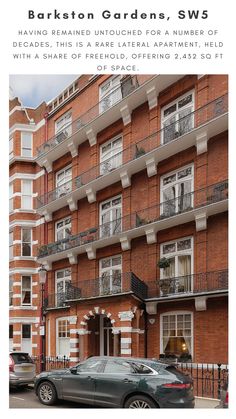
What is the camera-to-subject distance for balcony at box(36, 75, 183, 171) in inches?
474

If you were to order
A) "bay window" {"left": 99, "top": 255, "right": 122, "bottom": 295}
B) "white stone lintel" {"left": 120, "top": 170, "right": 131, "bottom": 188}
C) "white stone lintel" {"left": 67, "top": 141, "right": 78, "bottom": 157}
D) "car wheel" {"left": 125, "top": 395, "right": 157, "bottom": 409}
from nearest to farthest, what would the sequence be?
"car wheel" {"left": 125, "top": 395, "right": 157, "bottom": 409}, "bay window" {"left": 99, "top": 255, "right": 122, "bottom": 295}, "white stone lintel" {"left": 120, "top": 170, "right": 131, "bottom": 188}, "white stone lintel" {"left": 67, "top": 141, "right": 78, "bottom": 157}

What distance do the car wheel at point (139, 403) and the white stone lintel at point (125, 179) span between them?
22.3 ft

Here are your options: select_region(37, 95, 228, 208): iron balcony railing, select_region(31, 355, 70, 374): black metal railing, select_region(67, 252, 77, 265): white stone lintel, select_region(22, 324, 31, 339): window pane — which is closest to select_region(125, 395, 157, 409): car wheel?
select_region(31, 355, 70, 374): black metal railing

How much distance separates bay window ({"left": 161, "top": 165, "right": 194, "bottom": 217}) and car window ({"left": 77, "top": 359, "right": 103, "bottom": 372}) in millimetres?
4500

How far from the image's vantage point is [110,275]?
13.3m

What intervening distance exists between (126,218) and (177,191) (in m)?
1.84

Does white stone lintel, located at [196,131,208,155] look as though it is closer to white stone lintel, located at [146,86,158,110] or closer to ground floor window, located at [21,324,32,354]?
white stone lintel, located at [146,86,158,110]

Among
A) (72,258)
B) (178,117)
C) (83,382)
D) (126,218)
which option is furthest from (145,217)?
(83,382)

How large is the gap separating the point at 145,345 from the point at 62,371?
358cm

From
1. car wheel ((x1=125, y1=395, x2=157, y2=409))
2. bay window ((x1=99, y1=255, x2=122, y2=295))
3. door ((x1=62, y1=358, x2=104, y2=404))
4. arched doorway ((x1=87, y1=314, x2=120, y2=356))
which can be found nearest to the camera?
car wheel ((x1=125, y1=395, x2=157, y2=409))

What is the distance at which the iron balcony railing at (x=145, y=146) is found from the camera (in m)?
10.7

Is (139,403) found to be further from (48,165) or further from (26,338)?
(48,165)
